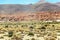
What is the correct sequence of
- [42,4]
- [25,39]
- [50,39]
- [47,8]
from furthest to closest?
[42,4] → [47,8] → [25,39] → [50,39]

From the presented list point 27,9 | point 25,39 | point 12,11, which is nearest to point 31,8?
point 27,9

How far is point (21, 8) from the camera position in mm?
195000

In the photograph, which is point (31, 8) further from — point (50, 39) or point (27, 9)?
point (50, 39)

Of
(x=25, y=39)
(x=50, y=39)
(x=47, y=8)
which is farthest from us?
(x=47, y=8)

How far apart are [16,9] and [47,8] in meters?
22.5

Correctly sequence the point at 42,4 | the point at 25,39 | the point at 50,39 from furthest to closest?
1. the point at 42,4
2. the point at 25,39
3. the point at 50,39

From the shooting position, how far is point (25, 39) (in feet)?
83.6

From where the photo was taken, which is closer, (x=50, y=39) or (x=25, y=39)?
(x=50, y=39)

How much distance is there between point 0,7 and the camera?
196 m

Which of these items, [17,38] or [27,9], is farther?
[27,9]

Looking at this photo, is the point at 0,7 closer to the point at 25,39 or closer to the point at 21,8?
the point at 21,8

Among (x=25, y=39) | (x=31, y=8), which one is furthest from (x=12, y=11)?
(x=25, y=39)

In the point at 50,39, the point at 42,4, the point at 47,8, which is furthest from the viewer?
the point at 42,4

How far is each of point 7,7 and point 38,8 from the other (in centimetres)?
2516
